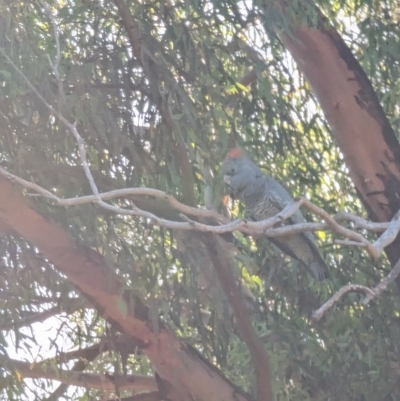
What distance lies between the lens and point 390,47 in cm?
239

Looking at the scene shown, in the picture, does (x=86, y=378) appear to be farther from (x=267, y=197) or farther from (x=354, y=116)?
(x=354, y=116)

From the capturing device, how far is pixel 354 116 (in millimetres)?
2414

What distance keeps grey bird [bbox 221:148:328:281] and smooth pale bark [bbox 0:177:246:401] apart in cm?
49

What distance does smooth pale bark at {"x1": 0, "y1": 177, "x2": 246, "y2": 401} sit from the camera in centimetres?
198

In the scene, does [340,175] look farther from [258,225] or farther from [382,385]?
[258,225]

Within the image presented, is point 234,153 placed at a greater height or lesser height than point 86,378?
greater

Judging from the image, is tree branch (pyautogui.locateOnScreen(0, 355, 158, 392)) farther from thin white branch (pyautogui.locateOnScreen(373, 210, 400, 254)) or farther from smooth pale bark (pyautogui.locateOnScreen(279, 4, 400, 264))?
thin white branch (pyautogui.locateOnScreen(373, 210, 400, 254))

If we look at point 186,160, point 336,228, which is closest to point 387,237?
point 336,228

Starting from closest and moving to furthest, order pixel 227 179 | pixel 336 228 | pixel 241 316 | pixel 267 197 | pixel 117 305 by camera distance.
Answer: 1. pixel 336 228
2. pixel 117 305
3. pixel 241 316
4. pixel 227 179
5. pixel 267 197

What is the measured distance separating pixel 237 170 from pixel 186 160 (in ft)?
0.94

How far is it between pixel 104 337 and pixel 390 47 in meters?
1.28

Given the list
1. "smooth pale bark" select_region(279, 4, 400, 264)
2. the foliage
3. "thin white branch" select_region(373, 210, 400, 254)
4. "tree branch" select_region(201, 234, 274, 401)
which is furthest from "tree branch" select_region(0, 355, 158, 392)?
"thin white branch" select_region(373, 210, 400, 254)

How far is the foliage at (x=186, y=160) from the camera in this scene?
211 cm

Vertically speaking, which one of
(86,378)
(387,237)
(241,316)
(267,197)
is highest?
(267,197)
